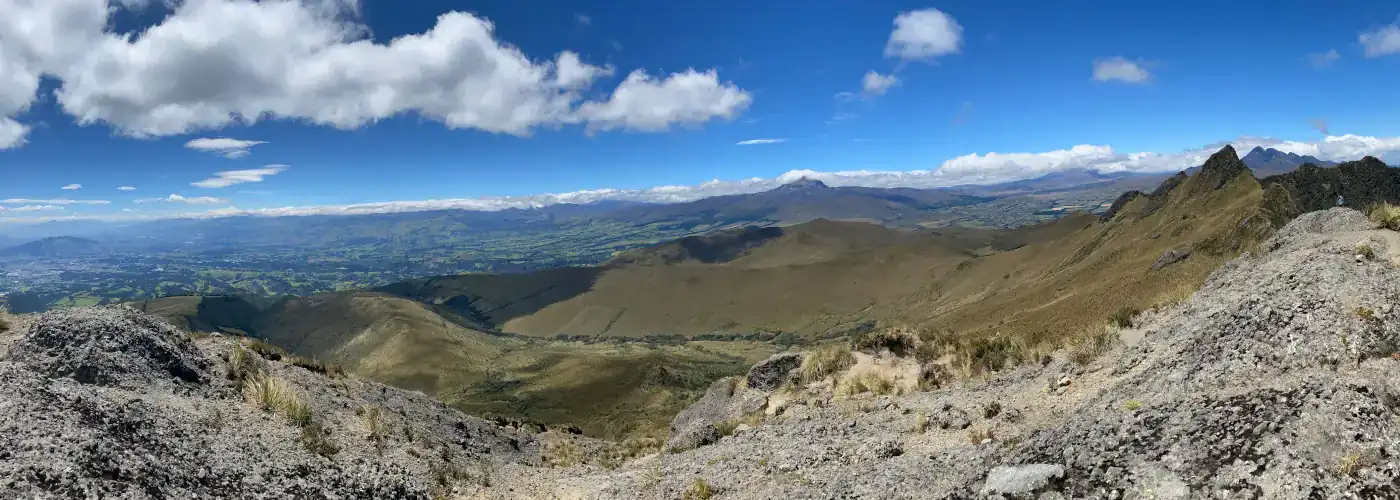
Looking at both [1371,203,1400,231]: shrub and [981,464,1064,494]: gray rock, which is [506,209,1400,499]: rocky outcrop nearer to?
[981,464,1064,494]: gray rock

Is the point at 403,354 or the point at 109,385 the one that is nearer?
the point at 109,385

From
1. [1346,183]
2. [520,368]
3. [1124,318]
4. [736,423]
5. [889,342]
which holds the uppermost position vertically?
[1346,183]

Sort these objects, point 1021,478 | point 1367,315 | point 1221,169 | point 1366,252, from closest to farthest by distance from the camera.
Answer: point 1021,478, point 1367,315, point 1366,252, point 1221,169

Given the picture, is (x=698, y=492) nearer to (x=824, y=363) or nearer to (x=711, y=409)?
(x=824, y=363)

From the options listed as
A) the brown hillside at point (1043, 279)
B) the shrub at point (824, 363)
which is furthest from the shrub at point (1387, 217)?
the shrub at point (824, 363)

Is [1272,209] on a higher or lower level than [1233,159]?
lower

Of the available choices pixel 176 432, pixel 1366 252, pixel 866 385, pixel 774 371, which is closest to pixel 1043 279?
pixel 774 371

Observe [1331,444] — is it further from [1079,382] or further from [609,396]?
[609,396]

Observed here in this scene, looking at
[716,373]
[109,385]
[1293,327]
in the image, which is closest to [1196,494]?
[1293,327]
